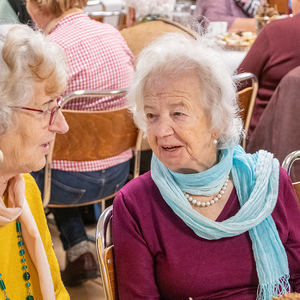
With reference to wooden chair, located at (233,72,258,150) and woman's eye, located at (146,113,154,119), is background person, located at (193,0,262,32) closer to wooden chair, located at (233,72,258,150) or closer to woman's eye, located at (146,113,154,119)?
wooden chair, located at (233,72,258,150)

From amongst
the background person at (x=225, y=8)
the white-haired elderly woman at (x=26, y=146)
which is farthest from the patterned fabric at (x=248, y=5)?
the white-haired elderly woman at (x=26, y=146)

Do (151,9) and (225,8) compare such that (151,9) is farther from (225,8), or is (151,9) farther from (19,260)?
(19,260)

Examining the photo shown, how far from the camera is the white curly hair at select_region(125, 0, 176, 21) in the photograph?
3.39 metres

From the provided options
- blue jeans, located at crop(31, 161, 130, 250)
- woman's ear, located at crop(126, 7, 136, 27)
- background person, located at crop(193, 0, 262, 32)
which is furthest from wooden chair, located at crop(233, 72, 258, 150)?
background person, located at crop(193, 0, 262, 32)

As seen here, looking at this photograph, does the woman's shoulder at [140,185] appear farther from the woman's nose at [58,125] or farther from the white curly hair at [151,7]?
the white curly hair at [151,7]

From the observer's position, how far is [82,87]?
2264 mm

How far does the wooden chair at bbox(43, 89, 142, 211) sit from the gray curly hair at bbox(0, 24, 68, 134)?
0.90 m

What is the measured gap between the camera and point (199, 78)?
1.33m

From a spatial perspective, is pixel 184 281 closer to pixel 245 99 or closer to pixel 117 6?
pixel 245 99

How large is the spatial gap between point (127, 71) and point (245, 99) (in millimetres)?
699

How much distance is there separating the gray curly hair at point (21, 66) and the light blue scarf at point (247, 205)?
1.53 feet

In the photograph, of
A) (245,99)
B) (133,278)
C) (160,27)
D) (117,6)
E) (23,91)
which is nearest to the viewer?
(23,91)

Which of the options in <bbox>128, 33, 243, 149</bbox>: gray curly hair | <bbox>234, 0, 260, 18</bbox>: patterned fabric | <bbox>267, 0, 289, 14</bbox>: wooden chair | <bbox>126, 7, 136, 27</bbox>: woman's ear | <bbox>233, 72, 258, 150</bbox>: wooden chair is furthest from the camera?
<bbox>234, 0, 260, 18</bbox>: patterned fabric

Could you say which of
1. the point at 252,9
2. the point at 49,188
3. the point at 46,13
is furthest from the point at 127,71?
the point at 252,9
